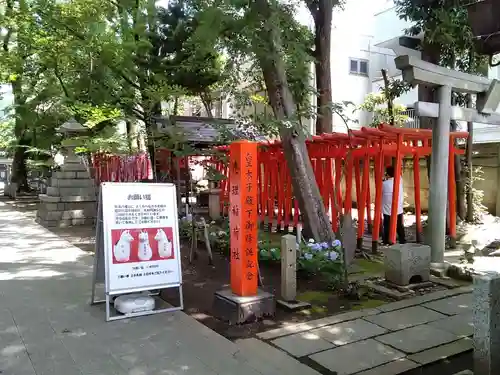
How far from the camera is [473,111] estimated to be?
27.7ft

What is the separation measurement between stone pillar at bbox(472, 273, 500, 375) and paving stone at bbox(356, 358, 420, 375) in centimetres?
65

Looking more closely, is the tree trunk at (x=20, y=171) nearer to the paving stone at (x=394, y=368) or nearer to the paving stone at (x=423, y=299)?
the paving stone at (x=423, y=299)

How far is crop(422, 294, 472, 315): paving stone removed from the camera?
597 cm

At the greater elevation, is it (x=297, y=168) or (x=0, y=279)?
(x=297, y=168)

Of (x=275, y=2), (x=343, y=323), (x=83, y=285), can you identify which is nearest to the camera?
(x=343, y=323)

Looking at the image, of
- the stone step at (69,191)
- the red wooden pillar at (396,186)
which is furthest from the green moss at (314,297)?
the stone step at (69,191)

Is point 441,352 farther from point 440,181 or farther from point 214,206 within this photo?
point 214,206

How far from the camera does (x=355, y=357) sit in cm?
451

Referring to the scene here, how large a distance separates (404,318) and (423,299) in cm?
95

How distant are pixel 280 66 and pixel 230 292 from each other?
4873 mm

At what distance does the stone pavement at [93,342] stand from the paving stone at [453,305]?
2.67m

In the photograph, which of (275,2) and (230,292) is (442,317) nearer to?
(230,292)

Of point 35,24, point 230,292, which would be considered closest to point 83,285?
point 230,292

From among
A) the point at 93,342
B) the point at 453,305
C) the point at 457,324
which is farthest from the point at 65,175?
the point at 457,324
